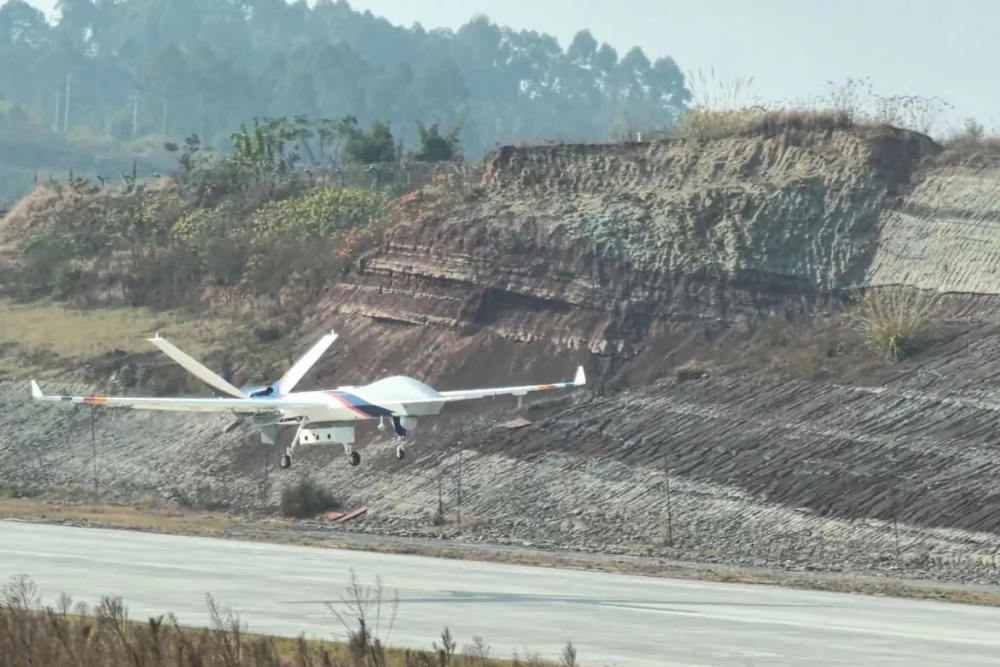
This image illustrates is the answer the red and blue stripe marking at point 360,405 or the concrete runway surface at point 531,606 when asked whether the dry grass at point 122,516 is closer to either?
the concrete runway surface at point 531,606

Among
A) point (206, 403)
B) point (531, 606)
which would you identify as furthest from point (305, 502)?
point (531, 606)

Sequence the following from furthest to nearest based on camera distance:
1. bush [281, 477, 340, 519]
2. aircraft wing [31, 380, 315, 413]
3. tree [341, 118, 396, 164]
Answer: tree [341, 118, 396, 164] < bush [281, 477, 340, 519] < aircraft wing [31, 380, 315, 413]

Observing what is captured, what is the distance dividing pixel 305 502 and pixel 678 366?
14.1 meters

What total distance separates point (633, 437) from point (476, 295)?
47.5 ft

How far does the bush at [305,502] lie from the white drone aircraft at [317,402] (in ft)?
64.3

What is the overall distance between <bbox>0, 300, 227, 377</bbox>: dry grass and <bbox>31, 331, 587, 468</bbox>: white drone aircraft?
131 ft

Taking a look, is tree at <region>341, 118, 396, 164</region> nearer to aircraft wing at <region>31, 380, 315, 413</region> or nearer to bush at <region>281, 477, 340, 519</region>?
bush at <region>281, 477, 340, 519</region>

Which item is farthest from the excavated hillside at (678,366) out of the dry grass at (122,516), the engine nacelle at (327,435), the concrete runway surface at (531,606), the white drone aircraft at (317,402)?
the engine nacelle at (327,435)

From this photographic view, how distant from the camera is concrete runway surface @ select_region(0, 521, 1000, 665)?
35344mm

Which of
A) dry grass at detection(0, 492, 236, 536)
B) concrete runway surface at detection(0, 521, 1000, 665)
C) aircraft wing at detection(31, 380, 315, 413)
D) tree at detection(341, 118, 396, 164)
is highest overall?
tree at detection(341, 118, 396, 164)

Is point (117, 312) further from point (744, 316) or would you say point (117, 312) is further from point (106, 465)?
point (744, 316)

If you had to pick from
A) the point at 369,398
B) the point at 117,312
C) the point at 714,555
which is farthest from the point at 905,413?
the point at 117,312

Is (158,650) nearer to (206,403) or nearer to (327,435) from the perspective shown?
(327,435)

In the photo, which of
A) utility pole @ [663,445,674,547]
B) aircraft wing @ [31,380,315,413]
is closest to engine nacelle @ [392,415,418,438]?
aircraft wing @ [31,380,315,413]
